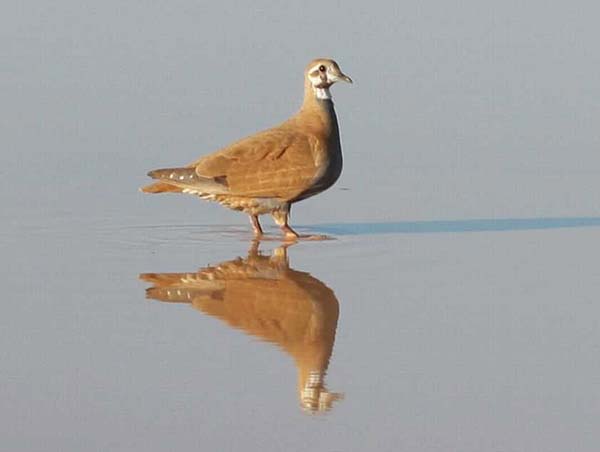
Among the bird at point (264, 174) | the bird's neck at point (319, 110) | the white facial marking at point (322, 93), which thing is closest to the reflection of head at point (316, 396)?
the bird at point (264, 174)

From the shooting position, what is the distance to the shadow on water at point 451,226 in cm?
1057

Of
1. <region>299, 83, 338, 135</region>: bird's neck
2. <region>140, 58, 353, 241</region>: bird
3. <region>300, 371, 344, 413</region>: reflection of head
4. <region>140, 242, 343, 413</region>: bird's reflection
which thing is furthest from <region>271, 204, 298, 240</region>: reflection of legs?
<region>300, 371, 344, 413</region>: reflection of head

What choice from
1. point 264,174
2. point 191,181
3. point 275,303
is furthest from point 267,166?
point 275,303

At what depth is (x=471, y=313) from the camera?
26.2 feet

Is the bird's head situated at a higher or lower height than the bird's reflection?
higher

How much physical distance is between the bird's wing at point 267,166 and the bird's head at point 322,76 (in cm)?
52

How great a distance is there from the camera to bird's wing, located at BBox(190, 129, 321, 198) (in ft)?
35.6

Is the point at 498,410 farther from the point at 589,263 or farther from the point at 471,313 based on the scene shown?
the point at 589,263

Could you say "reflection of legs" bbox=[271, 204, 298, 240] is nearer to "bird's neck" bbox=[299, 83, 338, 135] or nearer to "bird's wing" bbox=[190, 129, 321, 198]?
"bird's wing" bbox=[190, 129, 321, 198]

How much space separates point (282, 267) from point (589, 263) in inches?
63.7

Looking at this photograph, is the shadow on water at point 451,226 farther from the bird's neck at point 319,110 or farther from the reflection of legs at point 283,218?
the bird's neck at point 319,110

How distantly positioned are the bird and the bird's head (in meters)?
0.42

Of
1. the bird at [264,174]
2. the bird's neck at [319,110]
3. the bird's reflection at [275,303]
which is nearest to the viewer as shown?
the bird's reflection at [275,303]

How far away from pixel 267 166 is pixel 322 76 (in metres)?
0.93
